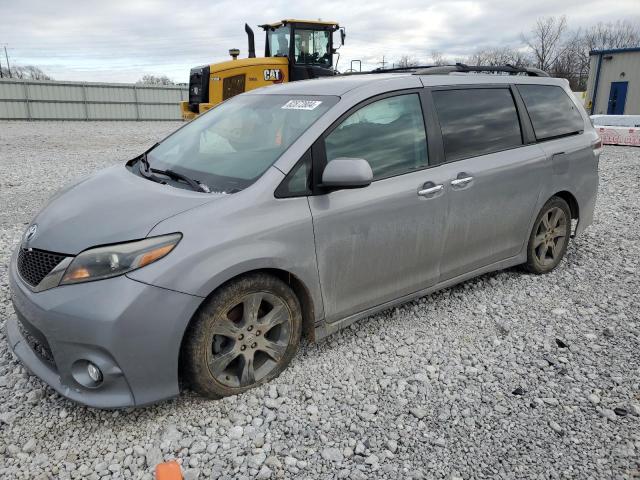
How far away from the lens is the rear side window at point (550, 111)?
4.45 metres

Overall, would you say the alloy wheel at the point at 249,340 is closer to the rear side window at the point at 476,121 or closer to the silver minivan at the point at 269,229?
the silver minivan at the point at 269,229

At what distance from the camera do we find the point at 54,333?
2557 millimetres

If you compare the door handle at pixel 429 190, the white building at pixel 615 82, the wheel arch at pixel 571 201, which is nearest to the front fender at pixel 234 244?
the door handle at pixel 429 190

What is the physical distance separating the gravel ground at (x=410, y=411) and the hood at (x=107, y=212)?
0.96 metres

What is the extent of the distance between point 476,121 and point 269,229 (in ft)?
6.80

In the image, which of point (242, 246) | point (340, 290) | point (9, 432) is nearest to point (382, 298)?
point (340, 290)

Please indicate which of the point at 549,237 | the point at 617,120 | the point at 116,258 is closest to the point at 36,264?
the point at 116,258

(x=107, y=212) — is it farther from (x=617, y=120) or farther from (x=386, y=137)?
(x=617, y=120)

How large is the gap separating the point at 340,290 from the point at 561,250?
109 inches

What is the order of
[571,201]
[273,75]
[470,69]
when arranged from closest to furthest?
[470,69], [571,201], [273,75]

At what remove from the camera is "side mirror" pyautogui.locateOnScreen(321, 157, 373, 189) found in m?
2.94

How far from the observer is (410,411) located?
9.48 ft

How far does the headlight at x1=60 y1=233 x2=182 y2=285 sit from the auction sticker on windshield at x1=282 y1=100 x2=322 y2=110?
1.32m

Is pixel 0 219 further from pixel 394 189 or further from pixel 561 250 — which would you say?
pixel 561 250
